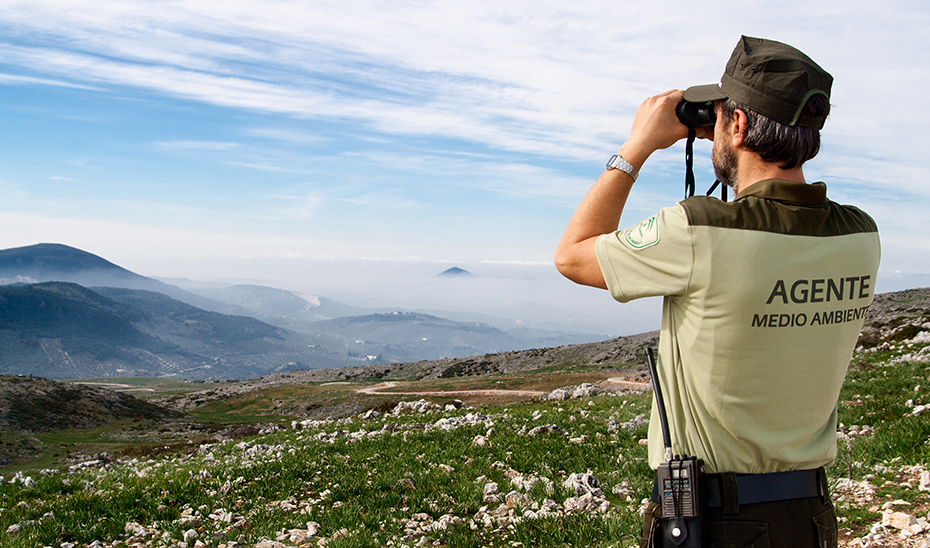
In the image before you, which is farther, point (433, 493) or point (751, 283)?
point (433, 493)

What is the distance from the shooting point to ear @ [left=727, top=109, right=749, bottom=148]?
3014 millimetres

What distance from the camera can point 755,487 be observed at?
10.1ft

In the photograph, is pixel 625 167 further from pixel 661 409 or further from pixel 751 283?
pixel 661 409

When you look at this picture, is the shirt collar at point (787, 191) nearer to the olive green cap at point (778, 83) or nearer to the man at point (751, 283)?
the man at point (751, 283)

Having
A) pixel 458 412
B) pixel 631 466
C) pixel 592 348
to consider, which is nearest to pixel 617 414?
pixel 631 466

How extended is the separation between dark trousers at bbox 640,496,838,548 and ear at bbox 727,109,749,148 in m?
1.97

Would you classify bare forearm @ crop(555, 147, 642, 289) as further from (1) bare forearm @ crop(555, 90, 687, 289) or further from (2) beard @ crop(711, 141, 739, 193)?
(2) beard @ crop(711, 141, 739, 193)

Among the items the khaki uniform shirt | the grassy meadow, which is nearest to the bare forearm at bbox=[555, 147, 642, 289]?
the khaki uniform shirt

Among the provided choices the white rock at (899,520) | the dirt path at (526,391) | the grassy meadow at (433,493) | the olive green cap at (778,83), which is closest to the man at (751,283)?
the olive green cap at (778,83)

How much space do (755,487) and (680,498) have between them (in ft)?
1.36

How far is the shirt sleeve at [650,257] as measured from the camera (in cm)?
280

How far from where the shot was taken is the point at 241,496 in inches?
419

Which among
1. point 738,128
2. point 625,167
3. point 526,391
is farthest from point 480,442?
point 526,391

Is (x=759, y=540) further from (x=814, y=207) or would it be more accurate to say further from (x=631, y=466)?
(x=631, y=466)
